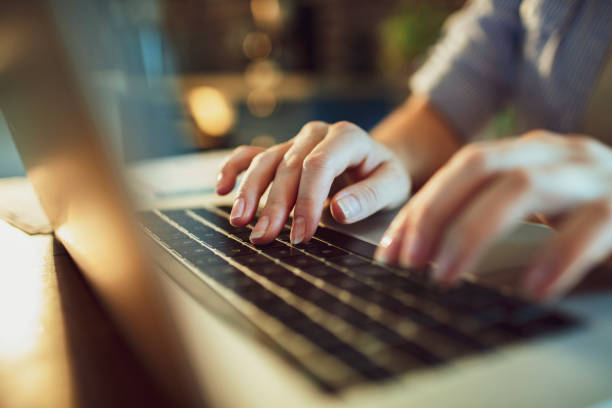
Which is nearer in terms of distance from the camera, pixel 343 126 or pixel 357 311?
pixel 357 311

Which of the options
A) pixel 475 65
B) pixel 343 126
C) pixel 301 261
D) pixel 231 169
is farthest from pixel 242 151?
pixel 475 65

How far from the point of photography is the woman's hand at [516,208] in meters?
0.30

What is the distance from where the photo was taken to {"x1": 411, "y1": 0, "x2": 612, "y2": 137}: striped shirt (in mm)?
769

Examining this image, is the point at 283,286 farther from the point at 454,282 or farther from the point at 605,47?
the point at 605,47

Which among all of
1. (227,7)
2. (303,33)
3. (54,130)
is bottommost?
(54,130)

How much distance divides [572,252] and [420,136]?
638 millimetres

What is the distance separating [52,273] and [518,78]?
3.02 ft

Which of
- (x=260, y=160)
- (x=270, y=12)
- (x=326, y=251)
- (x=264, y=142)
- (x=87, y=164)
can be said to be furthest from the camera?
(x=270, y=12)

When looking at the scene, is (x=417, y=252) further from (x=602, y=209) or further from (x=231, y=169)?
(x=231, y=169)

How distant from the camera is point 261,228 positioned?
44cm

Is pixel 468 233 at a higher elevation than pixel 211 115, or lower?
lower

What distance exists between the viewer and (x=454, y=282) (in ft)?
1.00

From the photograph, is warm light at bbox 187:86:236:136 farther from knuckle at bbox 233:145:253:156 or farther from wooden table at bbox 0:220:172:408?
wooden table at bbox 0:220:172:408

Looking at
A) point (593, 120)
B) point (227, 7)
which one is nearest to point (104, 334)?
point (593, 120)
